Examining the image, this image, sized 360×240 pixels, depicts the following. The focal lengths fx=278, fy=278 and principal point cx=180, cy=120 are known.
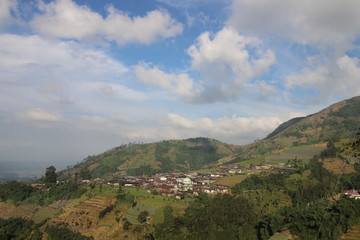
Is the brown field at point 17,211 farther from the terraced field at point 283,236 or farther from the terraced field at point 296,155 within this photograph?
the terraced field at point 296,155

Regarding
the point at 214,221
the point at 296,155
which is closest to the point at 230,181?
the point at 214,221

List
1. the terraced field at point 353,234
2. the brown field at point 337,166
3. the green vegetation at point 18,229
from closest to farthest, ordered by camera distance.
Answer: the terraced field at point 353,234 → the green vegetation at point 18,229 → the brown field at point 337,166

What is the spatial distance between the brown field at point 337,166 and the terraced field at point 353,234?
6038cm

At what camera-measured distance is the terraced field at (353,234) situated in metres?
44.4

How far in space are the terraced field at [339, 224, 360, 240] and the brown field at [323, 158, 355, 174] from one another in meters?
60.4

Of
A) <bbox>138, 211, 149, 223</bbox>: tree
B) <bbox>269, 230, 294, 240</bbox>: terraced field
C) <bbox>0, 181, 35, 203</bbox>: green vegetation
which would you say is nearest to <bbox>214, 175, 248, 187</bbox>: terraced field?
<bbox>138, 211, 149, 223</bbox>: tree

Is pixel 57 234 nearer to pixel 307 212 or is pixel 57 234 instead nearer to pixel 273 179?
pixel 307 212

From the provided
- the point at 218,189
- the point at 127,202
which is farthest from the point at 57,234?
the point at 218,189

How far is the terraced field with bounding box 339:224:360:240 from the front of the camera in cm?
4442

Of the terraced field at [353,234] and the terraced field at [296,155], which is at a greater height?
the terraced field at [296,155]

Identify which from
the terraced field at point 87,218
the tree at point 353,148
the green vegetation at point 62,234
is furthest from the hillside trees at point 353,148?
the green vegetation at point 62,234

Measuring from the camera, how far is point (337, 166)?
11162cm

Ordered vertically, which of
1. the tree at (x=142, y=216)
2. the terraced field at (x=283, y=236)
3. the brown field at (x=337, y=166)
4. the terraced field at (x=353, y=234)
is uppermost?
the brown field at (x=337, y=166)

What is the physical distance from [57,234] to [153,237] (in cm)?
2896
